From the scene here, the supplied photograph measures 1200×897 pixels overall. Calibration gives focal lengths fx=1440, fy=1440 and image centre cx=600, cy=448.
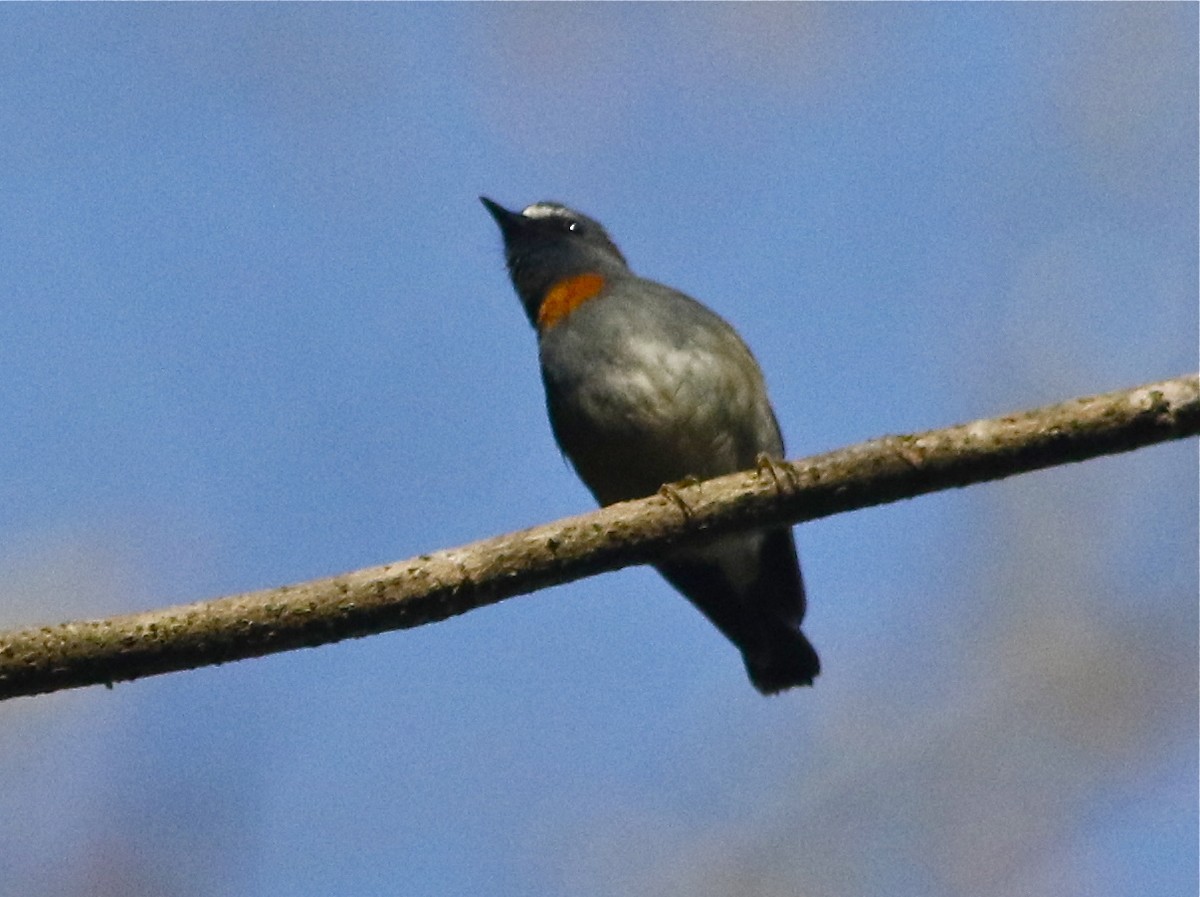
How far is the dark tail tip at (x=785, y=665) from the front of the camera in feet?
17.5

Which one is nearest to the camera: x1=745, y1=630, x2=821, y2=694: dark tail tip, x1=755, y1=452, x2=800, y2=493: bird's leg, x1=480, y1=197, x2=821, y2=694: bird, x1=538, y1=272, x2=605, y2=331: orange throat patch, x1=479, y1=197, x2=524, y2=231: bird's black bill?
x1=755, y1=452, x2=800, y2=493: bird's leg

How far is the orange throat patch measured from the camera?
574 centimetres

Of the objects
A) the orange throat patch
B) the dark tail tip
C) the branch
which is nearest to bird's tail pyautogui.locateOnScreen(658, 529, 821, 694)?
the dark tail tip

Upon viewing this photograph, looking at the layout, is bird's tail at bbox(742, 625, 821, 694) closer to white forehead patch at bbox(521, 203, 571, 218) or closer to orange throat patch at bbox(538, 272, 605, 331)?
orange throat patch at bbox(538, 272, 605, 331)

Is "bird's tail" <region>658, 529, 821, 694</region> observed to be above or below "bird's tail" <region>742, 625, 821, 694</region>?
above

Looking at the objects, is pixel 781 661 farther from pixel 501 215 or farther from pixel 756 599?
pixel 501 215

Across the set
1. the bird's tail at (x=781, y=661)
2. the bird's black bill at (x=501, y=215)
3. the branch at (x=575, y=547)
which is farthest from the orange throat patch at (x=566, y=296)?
the branch at (x=575, y=547)

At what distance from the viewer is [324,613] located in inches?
126

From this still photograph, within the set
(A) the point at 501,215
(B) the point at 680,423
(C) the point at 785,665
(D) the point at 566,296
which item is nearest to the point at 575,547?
(B) the point at 680,423

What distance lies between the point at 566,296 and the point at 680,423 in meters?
1.03

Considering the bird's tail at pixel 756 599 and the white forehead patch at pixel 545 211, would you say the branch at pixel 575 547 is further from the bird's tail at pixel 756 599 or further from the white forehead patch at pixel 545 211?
the white forehead patch at pixel 545 211

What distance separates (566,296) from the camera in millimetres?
5852

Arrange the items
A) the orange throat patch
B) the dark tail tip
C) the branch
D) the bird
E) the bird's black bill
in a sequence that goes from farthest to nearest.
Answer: the bird's black bill, the orange throat patch, the dark tail tip, the bird, the branch

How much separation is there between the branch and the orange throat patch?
227cm
